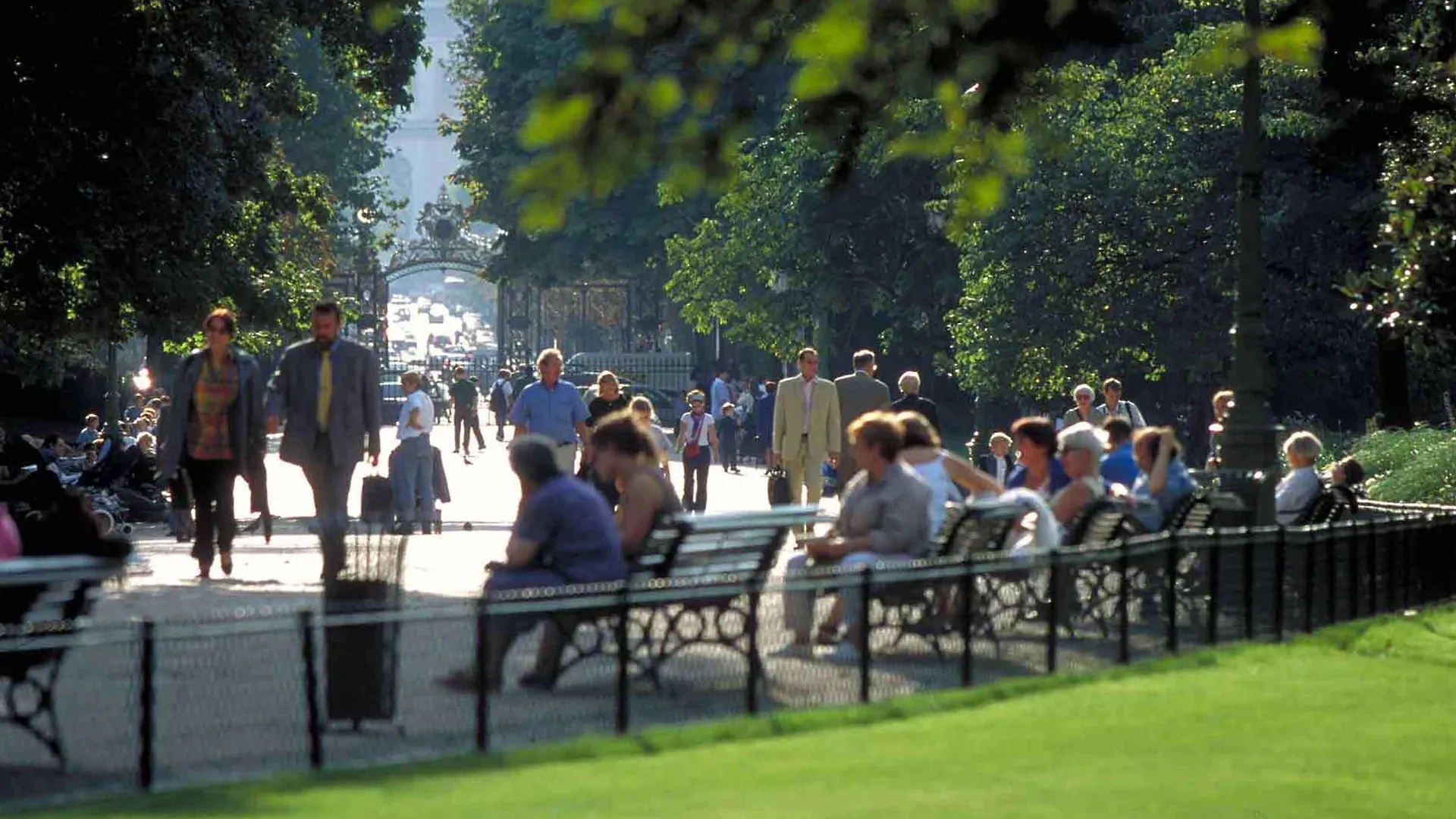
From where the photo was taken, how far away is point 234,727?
9.98m

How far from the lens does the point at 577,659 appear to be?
36.5ft

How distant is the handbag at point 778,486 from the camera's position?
2505 cm

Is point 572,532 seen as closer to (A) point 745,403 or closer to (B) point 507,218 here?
(A) point 745,403

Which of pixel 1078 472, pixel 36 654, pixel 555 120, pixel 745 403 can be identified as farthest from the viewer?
pixel 745 403

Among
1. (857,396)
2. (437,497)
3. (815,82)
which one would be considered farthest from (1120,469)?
(437,497)

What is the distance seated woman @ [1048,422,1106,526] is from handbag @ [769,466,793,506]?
842cm

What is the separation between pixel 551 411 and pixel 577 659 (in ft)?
39.7

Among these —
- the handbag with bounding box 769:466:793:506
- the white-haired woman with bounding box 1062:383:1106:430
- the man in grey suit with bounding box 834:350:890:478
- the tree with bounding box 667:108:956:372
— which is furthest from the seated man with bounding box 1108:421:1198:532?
the tree with bounding box 667:108:956:372

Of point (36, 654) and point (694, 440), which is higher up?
point (694, 440)

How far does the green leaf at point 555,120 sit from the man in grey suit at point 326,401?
39.7 ft

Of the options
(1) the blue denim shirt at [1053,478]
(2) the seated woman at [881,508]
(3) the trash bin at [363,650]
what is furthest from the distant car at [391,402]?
(3) the trash bin at [363,650]

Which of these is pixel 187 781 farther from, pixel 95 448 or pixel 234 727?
pixel 95 448

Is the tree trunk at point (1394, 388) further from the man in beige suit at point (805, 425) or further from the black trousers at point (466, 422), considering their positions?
the black trousers at point (466, 422)

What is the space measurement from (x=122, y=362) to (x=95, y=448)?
22465 mm
